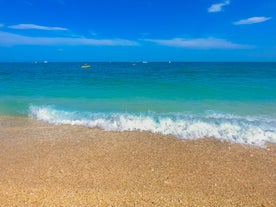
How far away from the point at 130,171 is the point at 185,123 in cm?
424

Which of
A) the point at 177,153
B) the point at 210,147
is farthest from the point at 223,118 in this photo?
the point at 177,153

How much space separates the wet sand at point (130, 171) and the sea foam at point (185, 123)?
556 mm

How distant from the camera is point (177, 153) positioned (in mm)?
7148

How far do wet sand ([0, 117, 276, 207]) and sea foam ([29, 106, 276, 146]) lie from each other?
0.56m

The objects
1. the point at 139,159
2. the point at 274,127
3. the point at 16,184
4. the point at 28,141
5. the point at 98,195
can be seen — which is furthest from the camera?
the point at 274,127

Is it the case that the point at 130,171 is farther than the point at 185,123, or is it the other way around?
the point at 185,123

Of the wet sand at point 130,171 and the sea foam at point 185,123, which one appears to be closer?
the wet sand at point 130,171

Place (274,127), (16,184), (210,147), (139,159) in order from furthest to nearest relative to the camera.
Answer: (274,127), (210,147), (139,159), (16,184)

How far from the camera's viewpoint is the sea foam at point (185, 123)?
845 centimetres

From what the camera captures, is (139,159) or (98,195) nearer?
(98,195)

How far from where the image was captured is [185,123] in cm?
982

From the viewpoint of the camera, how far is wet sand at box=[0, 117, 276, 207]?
4965 millimetres

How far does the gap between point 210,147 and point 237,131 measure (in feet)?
5.67

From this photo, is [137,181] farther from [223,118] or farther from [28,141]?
[223,118]
